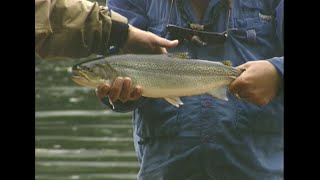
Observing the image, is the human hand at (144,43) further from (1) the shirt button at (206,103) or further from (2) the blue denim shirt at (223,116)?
(1) the shirt button at (206,103)

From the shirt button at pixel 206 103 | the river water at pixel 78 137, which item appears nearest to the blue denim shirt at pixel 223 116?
the shirt button at pixel 206 103

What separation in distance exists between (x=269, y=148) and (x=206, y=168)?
6.5 inches

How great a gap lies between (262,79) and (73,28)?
0.46m

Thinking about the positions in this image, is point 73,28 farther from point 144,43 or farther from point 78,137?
point 78,137

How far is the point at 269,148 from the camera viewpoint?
2725 millimetres

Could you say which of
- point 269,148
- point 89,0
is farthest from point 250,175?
point 89,0

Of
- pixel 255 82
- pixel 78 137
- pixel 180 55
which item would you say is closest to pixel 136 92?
pixel 180 55

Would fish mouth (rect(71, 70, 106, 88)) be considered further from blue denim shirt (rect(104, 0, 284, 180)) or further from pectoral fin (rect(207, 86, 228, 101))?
pectoral fin (rect(207, 86, 228, 101))

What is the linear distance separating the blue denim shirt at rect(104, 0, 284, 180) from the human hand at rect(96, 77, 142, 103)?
11cm

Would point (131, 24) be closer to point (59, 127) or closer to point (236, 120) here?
point (236, 120)

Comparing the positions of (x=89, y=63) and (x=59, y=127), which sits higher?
(x=89, y=63)

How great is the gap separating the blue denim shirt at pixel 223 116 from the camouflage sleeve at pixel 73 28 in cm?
8

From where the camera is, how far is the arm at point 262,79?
263cm
